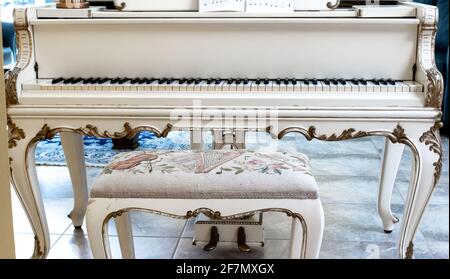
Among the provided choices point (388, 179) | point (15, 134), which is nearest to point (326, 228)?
point (388, 179)

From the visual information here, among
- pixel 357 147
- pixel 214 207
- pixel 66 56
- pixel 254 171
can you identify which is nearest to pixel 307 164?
pixel 254 171

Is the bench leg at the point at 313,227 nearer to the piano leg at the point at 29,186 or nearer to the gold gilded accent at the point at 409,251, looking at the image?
the gold gilded accent at the point at 409,251

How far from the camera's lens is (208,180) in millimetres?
1961

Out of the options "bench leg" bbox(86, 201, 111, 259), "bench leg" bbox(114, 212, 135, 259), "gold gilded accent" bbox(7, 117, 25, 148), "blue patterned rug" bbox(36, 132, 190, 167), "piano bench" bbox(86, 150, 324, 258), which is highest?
"gold gilded accent" bbox(7, 117, 25, 148)

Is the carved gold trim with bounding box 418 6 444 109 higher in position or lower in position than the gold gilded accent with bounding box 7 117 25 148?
higher

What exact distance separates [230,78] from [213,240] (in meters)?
0.72

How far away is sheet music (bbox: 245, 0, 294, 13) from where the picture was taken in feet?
7.68

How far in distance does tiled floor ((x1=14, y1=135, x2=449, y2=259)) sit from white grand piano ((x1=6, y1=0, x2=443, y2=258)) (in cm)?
33

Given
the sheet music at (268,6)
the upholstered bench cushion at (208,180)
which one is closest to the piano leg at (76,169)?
the upholstered bench cushion at (208,180)

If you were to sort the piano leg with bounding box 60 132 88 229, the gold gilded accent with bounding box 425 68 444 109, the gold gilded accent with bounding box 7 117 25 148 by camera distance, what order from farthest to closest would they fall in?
1. the piano leg with bounding box 60 132 88 229
2. the gold gilded accent with bounding box 7 117 25 148
3. the gold gilded accent with bounding box 425 68 444 109

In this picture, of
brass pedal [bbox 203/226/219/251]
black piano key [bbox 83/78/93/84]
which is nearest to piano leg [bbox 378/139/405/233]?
Answer: brass pedal [bbox 203/226/219/251]

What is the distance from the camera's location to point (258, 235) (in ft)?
8.73

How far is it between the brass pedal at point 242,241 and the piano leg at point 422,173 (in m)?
0.65

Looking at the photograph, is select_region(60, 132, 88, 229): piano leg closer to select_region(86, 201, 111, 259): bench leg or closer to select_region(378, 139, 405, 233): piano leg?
select_region(86, 201, 111, 259): bench leg
